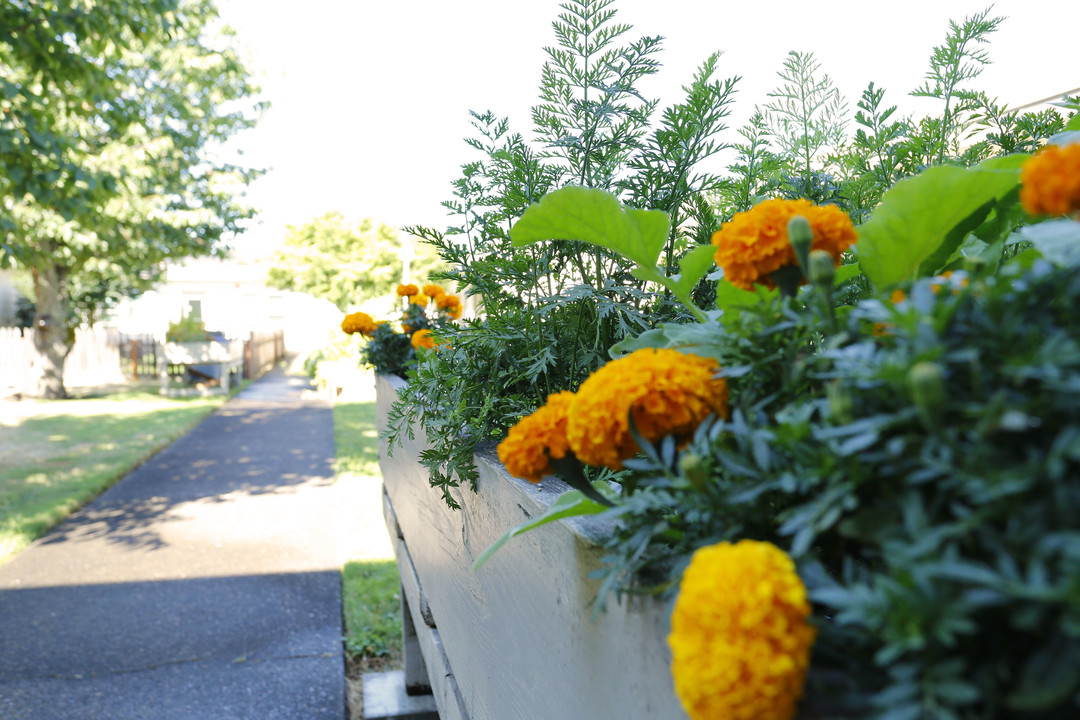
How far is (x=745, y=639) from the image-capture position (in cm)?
44

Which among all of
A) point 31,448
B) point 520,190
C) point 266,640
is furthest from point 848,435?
point 31,448

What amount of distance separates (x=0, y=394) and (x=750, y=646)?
1695cm

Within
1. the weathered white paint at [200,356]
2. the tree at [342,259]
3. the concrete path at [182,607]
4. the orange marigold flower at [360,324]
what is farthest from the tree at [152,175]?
the tree at [342,259]

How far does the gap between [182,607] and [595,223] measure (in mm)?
4047

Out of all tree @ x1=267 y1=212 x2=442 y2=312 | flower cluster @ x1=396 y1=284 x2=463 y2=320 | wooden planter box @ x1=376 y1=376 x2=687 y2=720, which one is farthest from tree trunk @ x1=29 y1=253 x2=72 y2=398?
wooden planter box @ x1=376 y1=376 x2=687 y2=720

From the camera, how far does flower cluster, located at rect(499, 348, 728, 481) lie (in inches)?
25.4

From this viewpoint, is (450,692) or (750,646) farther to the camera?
(450,692)

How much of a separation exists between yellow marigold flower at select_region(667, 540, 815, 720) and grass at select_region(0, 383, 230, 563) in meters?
5.70

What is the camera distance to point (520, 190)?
1434 mm

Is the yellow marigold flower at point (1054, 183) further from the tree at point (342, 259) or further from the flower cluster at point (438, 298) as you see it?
the tree at point (342, 259)

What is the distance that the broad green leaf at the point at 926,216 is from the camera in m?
0.73

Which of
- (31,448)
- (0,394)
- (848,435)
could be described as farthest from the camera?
(0,394)

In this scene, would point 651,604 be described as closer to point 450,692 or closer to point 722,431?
point 722,431

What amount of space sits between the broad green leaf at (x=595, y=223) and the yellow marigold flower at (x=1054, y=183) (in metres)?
0.49
